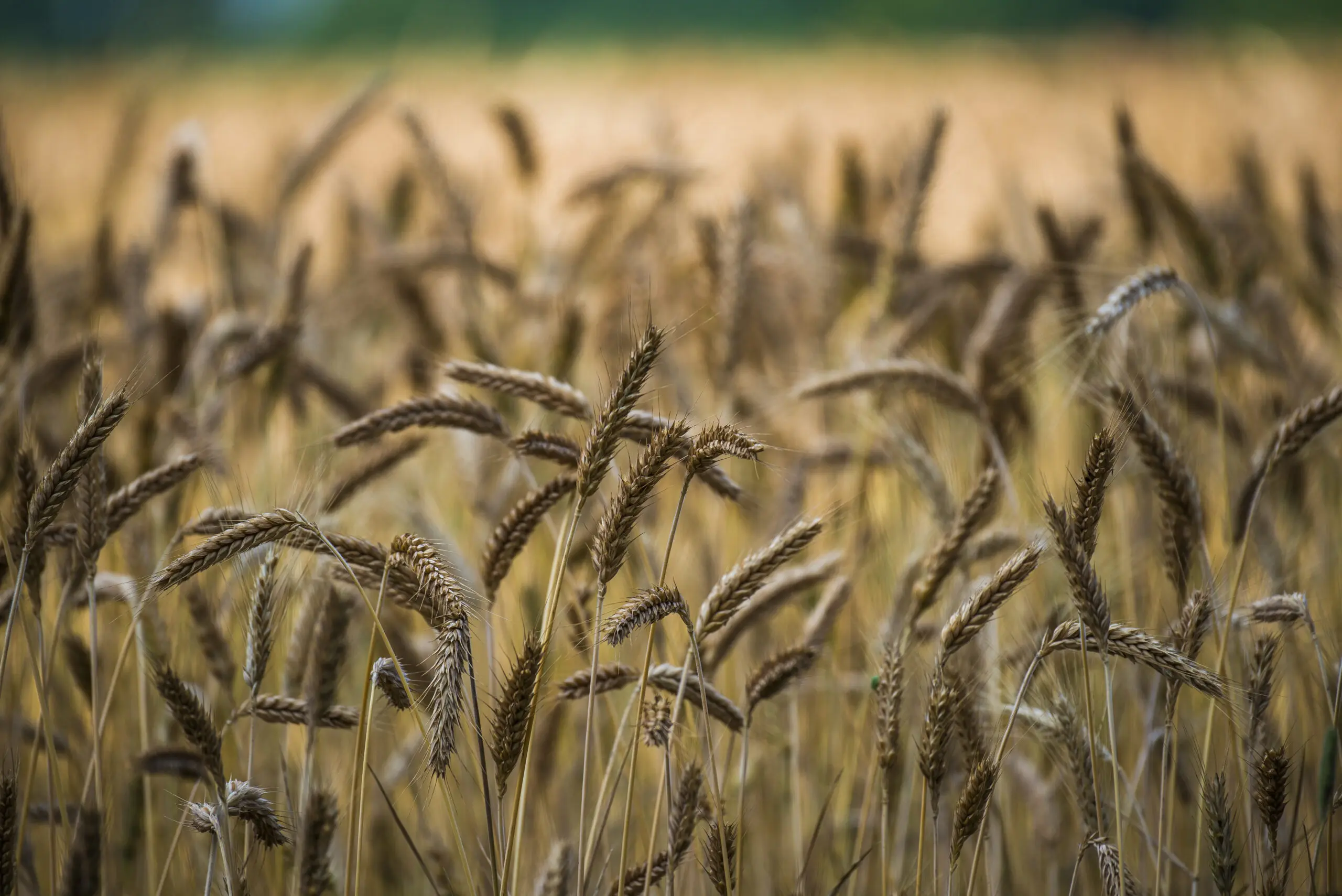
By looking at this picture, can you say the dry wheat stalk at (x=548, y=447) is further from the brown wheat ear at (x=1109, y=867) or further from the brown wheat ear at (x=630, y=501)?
the brown wheat ear at (x=1109, y=867)

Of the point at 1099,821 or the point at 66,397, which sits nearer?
the point at 1099,821

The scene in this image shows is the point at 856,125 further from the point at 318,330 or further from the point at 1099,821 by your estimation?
the point at 1099,821

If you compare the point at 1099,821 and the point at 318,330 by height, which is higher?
the point at 318,330

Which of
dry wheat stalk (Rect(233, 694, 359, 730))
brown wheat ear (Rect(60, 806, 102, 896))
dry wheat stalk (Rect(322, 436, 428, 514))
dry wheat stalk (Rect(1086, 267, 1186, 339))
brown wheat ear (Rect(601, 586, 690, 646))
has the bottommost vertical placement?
brown wheat ear (Rect(60, 806, 102, 896))

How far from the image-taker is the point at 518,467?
1788mm

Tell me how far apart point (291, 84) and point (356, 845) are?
15.5 meters

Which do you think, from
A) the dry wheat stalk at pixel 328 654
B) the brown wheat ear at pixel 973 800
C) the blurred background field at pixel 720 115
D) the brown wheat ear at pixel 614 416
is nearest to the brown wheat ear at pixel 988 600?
the brown wheat ear at pixel 973 800

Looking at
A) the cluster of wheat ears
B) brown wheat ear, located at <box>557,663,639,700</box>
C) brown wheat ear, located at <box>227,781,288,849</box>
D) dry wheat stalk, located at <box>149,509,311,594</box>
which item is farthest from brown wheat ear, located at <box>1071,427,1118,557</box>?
brown wheat ear, located at <box>227,781,288,849</box>

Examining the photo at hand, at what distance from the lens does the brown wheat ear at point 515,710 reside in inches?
40.0

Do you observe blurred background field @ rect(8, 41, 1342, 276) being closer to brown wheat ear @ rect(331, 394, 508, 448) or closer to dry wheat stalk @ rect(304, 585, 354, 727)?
brown wheat ear @ rect(331, 394, 508, 448)

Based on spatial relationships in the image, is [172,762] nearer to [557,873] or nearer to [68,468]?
[68,468]

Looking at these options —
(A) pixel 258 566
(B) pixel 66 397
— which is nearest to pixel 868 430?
(A) pixel 258 566

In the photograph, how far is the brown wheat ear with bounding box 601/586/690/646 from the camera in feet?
3.26

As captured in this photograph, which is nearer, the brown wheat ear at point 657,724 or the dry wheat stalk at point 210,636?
the brown wheat ear at point 657,724
